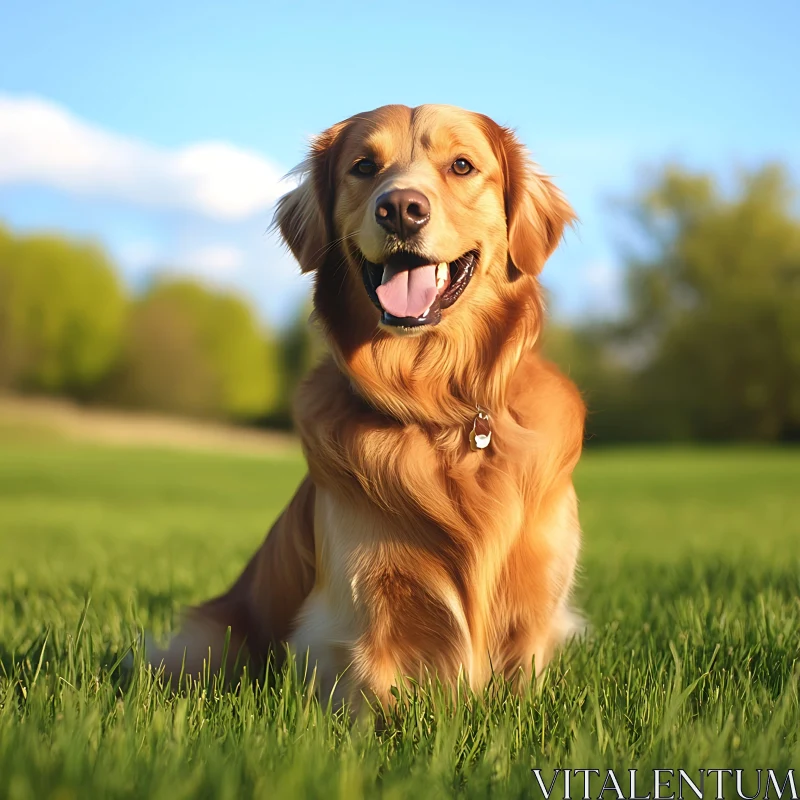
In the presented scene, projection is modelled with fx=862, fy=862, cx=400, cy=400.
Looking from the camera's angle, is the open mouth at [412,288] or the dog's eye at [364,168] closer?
the open mouth at [412,288]

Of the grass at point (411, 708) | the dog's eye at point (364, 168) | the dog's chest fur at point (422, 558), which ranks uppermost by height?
the dog's eye at point (364, 168)

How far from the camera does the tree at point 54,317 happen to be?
45.2 m

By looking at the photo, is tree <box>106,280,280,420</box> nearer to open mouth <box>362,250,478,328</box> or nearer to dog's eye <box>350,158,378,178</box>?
dog's eye <box>350,158,378,178</box>

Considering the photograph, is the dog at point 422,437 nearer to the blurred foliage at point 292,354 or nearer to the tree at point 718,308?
the tree at point 718,308

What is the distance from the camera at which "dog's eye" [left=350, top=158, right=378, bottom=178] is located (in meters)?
3.06

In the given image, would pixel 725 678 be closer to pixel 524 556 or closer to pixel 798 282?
pixel 524 556

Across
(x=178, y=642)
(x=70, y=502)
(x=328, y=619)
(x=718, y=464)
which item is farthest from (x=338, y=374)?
(x=718, y=464)

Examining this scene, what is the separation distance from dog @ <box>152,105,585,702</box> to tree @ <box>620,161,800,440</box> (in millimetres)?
33806

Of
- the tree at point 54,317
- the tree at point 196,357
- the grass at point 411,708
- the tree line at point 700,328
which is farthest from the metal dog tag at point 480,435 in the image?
the tree at point 196,357

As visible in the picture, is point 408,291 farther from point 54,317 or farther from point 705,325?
point 54,317

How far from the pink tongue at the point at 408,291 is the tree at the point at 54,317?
45.8 metres

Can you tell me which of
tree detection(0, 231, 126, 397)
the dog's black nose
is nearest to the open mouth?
the dog's black nose

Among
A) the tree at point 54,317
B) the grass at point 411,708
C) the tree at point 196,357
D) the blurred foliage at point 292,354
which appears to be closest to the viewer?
the grass at point 411,708

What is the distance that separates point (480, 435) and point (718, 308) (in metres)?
35.5
